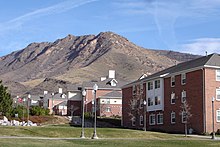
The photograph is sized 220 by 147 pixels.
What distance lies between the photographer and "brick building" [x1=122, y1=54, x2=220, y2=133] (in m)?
56.3

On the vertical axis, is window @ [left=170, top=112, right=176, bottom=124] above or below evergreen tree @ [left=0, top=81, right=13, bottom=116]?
below

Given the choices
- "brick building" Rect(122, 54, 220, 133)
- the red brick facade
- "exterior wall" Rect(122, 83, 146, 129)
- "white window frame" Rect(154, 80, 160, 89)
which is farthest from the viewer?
"exterior wall" Rect(122, 83, 146, 129)

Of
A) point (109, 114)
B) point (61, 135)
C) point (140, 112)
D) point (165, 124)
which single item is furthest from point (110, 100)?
point (61, 135)

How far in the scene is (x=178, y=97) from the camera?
62062 millimetres

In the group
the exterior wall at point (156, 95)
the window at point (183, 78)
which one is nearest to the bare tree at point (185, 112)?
the window at point (183, 78)

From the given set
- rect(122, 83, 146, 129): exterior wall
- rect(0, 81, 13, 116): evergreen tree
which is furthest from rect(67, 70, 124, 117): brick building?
rect(0, 81, 13, 116): evergreen tree

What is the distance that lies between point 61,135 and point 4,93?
2977 cm

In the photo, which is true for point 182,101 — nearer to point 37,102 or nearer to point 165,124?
point 165,124

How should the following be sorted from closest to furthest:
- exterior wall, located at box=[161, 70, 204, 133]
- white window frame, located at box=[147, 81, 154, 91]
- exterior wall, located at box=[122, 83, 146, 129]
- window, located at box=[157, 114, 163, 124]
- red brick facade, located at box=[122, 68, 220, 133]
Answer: red brick facade, located at box=[122, 68, 220, 133]
exterior wall, located at box=[161, 70, 204, 133]
window, located at box=[157, 114, 163, 124]
white window frame, located at box=[147, 81, 154, 91]
exterior wall, located at box=[122, 83, 146, 129]

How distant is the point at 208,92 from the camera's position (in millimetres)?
56281

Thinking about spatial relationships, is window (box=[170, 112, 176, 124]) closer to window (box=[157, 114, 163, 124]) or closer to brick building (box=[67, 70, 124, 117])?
window (box=[157, 114, 163, 124])

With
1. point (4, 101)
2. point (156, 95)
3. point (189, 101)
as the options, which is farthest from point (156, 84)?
point (4, 101)

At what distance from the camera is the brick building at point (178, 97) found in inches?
2218

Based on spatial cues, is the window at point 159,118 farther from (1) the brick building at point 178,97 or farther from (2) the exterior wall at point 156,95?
(2) the exterior wall at point 156,95
